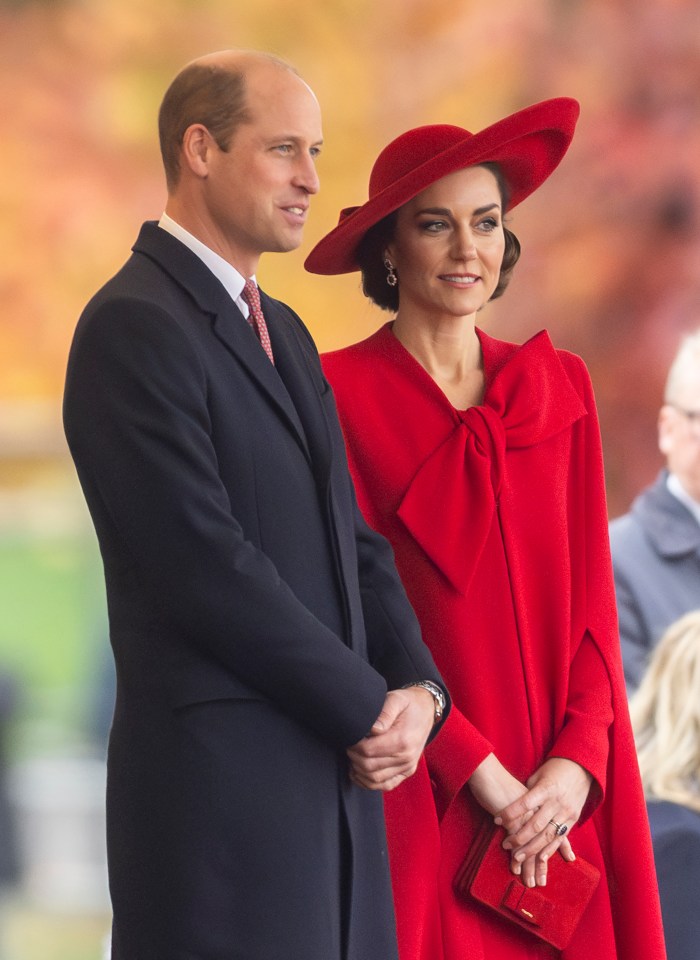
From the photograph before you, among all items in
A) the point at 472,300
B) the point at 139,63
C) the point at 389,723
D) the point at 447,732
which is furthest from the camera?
the point at 139,63

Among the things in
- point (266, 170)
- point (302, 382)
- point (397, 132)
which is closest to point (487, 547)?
point (302, 382)

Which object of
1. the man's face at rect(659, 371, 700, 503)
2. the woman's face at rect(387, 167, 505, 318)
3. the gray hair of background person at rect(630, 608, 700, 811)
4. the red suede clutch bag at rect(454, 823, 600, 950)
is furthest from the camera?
the man's face at rect(659, 371, 700, 503)

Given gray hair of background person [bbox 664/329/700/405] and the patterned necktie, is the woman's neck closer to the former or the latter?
the patterned necktie

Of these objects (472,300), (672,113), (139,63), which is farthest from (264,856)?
(672,113)

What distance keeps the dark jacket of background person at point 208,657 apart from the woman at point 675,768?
1667 mm

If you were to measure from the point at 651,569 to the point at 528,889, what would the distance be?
156 cm

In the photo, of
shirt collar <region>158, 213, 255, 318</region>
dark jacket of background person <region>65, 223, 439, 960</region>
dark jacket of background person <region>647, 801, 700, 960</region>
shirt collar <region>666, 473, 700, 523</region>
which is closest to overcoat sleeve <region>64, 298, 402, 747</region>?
dark jacket of background person <region>65, 223, 439, 960</region>

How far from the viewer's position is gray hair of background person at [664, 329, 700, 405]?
3.54m

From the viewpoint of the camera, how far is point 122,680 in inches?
64.2

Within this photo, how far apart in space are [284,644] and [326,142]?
2161 millimetres

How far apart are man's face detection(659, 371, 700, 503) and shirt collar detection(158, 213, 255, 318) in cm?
204

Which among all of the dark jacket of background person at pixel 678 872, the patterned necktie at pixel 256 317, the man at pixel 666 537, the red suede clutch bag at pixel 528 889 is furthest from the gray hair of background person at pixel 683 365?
the patterned necktie at pixel 256 317

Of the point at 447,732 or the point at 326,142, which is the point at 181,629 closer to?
the point at 447,732

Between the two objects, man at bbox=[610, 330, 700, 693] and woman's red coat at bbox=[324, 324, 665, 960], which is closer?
woman's red coat at bbox=[324, 324, 665, 960]
